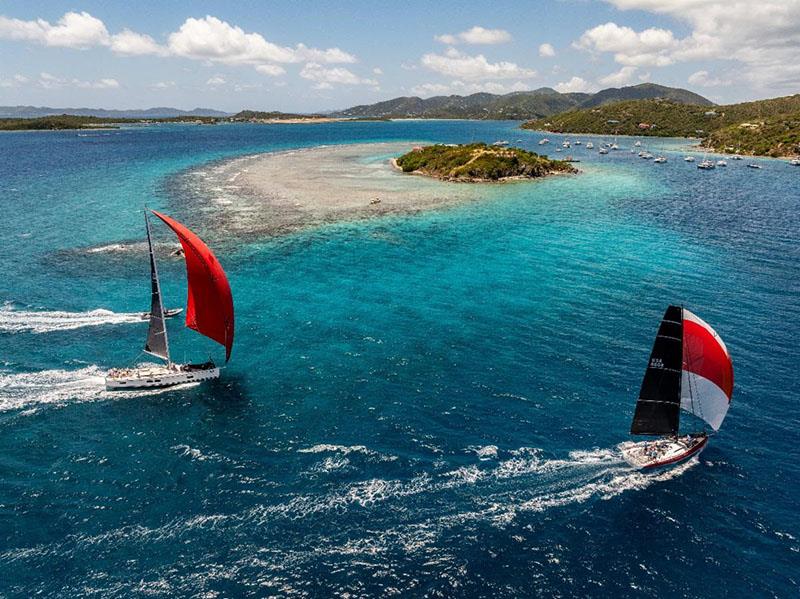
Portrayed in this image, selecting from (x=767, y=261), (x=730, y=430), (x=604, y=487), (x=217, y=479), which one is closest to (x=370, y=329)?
(x=217, y=479)

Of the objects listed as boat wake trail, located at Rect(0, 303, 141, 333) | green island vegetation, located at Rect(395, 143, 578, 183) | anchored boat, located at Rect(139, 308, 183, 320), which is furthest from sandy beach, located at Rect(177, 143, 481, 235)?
boat wake trail, located at Rect(0, 303, 141, 333)

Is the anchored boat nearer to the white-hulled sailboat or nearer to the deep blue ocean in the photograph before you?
the deep blue ocean

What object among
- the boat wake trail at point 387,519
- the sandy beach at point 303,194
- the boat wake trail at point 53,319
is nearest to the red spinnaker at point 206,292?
the boat wake trail at point 387,519

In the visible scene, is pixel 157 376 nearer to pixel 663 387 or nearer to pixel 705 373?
pixel 663 387

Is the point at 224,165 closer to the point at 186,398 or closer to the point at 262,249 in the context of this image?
the point at 262,249

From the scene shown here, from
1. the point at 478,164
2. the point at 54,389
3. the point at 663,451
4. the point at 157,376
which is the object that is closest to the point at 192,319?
the point at 157,376

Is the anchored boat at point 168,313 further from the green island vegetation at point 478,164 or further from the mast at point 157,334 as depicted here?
the green island vegetation at point 478,164
